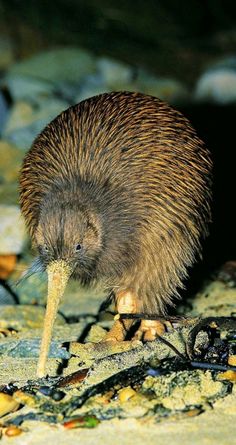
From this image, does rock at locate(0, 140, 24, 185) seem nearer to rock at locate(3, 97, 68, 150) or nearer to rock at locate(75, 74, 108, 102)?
rock at locate(3, 97, 68, 150)

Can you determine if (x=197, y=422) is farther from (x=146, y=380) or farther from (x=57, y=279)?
(x=57, y=279)

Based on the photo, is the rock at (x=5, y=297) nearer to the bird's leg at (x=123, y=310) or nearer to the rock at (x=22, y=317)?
the rock at (x=22, y=317)

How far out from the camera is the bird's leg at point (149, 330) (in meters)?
4.58

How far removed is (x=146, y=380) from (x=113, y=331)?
2.57 ft

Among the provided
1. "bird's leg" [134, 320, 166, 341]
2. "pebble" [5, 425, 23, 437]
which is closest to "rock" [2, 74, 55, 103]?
"bird's leg" [134, 320, 166, 341]

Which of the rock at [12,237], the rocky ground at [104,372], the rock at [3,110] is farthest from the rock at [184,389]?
the rock at [3,110]

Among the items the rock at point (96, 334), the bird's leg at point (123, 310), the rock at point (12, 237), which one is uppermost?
the rock at point (12, 237)

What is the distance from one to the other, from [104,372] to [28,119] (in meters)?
5.86

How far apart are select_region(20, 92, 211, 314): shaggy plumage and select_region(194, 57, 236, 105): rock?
16.4 ft

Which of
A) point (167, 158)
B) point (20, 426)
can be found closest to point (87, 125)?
point (167, 158)

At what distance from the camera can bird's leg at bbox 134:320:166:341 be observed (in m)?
4.58

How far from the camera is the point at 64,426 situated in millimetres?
3484

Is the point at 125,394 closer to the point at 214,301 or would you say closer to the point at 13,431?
the point at 13,431

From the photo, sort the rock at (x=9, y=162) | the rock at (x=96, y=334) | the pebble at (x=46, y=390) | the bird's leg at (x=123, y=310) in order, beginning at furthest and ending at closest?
the rock at (x=9, y=162) < the rock at (x=96, y=334) < the bird's leg at (x=123, y=310) < the pebble at (x=46, y=390)
